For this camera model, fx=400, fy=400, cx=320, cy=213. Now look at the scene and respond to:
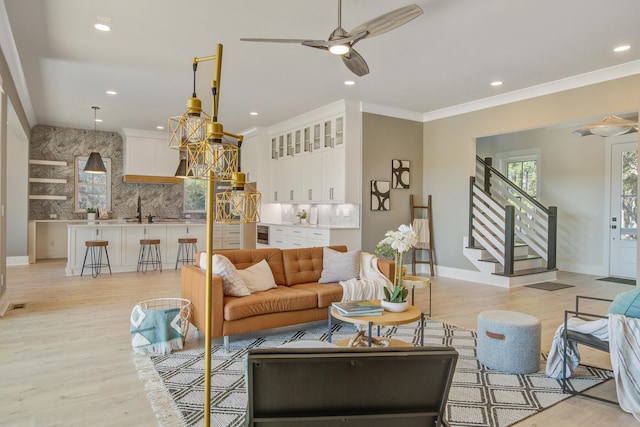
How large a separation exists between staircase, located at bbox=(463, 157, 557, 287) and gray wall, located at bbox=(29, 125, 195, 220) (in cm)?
748

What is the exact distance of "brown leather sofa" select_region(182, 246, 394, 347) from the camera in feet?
11.5

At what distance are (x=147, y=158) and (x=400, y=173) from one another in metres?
6.18

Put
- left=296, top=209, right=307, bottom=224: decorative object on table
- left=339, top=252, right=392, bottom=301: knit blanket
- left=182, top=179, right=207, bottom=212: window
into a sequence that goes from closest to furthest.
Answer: left=339, top=252, right=392, bottom=301: knit blanket, left=296, top=209, right=307, bottom=224: decorative object on table, left=182, top=179, right=207, bottom=212: window

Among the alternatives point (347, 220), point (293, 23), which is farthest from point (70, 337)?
→ point (347, 220)

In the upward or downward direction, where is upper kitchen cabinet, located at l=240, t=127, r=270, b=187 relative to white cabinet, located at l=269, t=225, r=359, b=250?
upward

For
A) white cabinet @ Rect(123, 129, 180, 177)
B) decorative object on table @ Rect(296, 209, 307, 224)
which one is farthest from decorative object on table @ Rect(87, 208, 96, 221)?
decorative object on table @ Rect(296, 209, 307, 224)

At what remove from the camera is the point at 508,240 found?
6.57 m

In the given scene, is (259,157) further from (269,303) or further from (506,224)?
(269,303)

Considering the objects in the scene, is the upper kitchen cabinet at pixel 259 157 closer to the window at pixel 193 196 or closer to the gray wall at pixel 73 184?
the window at pixel 193 196

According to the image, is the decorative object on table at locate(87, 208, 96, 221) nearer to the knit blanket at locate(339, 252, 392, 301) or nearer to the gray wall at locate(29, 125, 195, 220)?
the gray wall at locate(29, 125, 195, 220)

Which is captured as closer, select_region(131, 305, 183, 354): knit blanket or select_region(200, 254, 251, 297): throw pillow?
select_region(131, 305, 183, 354): knit blanket

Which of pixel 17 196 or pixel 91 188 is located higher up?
pixel 91 188

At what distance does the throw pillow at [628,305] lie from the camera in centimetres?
254

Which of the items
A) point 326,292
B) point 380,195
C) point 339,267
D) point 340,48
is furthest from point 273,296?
point 380,195
